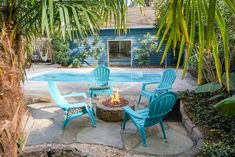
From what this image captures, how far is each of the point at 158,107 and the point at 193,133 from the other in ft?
3.24

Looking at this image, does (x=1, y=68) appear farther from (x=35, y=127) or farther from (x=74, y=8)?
(x=35, y=127)

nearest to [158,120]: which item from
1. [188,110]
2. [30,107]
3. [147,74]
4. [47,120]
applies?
[188,110]

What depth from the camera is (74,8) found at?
6.14ft

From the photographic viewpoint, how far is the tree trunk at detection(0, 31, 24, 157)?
A: 206cm

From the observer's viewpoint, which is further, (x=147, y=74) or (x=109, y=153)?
(x=147, y=74)

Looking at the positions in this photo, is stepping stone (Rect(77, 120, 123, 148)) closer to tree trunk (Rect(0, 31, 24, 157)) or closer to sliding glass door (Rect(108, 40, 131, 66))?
tree trunk (Rect(0, 31, 24, 157))

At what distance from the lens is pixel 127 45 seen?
55.9 ft

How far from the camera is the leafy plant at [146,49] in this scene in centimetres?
1520

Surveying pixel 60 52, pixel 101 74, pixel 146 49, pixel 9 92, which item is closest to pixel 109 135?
pixel 9 92

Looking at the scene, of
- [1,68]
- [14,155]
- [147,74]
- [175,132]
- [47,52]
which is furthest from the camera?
[47,52]

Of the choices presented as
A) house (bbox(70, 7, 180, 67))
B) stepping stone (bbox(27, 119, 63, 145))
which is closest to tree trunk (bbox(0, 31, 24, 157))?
stepping stone (bbox(27, 119, 63, 145))

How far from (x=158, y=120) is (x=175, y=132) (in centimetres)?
66

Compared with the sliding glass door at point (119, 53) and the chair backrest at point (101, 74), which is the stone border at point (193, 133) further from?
the sliding glass door at point (119, 53)

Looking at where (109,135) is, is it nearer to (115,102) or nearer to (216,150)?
(115,102)
